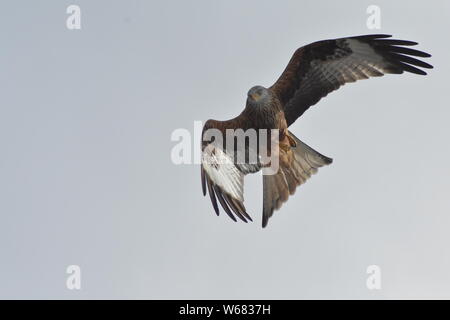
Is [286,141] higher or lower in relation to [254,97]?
lower

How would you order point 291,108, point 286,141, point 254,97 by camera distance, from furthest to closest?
point 291,108, point 286,141, point 254,97

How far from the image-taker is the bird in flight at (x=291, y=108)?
10703 mm

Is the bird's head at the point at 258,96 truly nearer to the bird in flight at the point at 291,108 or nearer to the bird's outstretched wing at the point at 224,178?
the bird in flight at the point at 291,108

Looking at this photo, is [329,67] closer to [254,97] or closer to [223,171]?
[254,97]

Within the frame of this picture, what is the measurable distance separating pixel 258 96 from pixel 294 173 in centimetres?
144

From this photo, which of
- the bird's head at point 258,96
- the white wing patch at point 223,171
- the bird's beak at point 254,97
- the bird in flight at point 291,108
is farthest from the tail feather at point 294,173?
the bird's beak at point 254,97

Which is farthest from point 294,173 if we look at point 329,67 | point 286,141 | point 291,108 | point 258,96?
point 329,67

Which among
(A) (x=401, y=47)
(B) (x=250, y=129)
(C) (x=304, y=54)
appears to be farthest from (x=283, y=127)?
(A) (x=401, y=47)

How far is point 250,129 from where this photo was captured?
10.9 metres

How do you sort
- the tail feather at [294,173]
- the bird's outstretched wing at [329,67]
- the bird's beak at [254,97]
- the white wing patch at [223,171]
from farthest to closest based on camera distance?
the white wing patch at [223,171] < the tail feather at [294,173] < the bird's outstretched wing at [329,67] < the bird's beak at [254,97]

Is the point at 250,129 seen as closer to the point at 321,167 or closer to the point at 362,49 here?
the point at 321,167

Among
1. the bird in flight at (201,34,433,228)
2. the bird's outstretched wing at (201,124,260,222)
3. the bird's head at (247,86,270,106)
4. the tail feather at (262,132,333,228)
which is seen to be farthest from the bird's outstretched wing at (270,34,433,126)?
the bird's outstretched wing at (201,124,260,222)

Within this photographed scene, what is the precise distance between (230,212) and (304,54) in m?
2.74

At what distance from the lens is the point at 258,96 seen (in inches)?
417
